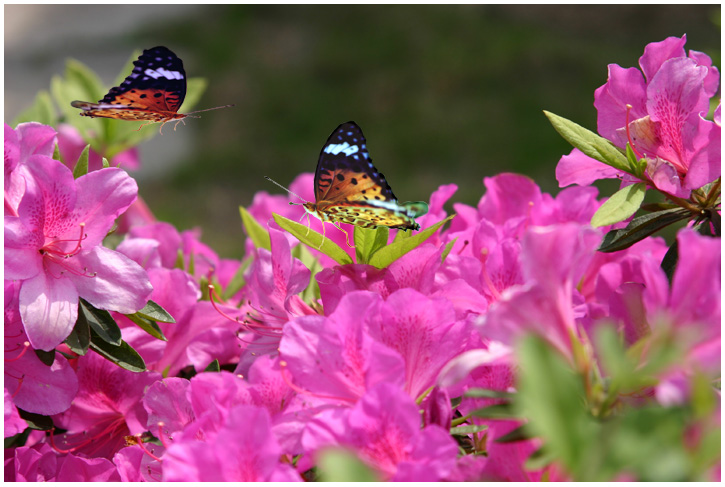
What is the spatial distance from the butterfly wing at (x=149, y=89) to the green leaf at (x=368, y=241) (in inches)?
10.9

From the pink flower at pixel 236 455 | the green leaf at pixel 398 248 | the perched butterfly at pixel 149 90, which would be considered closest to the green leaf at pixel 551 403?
the pink flower at pixel 236 455

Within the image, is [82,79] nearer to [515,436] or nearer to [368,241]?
A: [368,241]

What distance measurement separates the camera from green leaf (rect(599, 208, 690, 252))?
80 cm

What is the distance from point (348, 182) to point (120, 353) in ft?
1.05

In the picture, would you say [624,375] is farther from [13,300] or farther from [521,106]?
[521,106]

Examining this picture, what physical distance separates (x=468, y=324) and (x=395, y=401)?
0.50 feet

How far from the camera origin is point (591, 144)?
0.82m

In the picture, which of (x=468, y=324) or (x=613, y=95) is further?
(x=613, y=95)

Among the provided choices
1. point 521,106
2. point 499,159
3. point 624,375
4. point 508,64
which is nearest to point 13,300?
point 624,375

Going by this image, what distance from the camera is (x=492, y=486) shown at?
55 cm

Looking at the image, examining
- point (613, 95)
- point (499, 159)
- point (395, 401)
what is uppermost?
point (613, 95)

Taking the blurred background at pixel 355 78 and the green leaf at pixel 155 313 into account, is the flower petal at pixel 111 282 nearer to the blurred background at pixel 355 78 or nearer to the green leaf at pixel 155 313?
the green leaf at pixel 155 313

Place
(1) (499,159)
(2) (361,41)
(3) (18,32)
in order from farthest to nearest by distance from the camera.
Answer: (3) (18,32) → (2) (361,41) → (1) (499,159)

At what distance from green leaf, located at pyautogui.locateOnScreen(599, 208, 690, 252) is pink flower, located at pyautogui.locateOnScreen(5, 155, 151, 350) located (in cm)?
50
